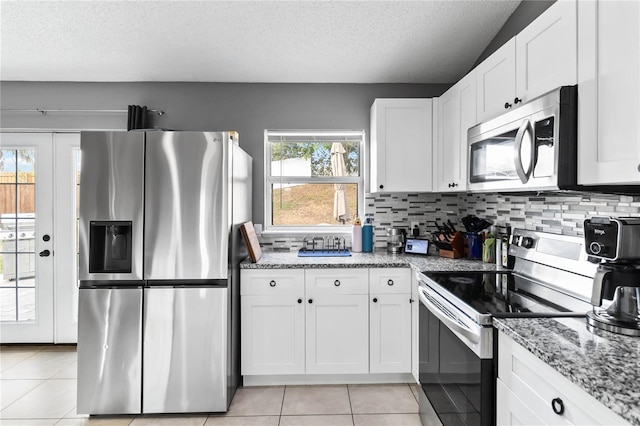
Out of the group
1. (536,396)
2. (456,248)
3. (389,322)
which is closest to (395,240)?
(456,248)

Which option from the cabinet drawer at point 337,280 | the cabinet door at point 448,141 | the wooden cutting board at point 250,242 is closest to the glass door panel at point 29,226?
the wooden cutting board at point 250,242

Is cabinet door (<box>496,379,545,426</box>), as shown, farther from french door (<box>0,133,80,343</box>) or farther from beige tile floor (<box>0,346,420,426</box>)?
french door (<box>0,133,80,343</box>)

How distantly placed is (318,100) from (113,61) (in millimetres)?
1720

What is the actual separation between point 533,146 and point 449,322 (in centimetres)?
86

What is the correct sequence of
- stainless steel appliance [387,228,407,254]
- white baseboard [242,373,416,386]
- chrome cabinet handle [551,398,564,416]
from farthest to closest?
stainless steel appliance [387,228,407,254] < white baseboard [242,373,416,386] < chrome cabinet handle [551,398,564,416]

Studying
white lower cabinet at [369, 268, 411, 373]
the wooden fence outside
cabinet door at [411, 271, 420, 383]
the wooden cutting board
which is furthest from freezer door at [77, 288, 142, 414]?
cabinet door at [411, 271, 420, 383]

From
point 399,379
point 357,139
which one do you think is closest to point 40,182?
point 357,139

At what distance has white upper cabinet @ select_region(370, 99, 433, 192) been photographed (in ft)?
9.44

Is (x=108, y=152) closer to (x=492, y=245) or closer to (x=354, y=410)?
(x=354, y=410)

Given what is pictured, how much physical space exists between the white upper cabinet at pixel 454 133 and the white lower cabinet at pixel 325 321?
0.79 meters

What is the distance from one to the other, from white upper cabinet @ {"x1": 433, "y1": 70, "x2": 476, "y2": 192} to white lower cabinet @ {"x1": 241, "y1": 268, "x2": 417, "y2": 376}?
31.0 inches

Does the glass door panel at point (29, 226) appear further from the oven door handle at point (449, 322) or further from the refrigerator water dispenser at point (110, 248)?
the oven door handle at point (449, 322)

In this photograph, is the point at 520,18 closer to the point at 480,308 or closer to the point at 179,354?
the point at 480,308

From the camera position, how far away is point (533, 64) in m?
1.65
